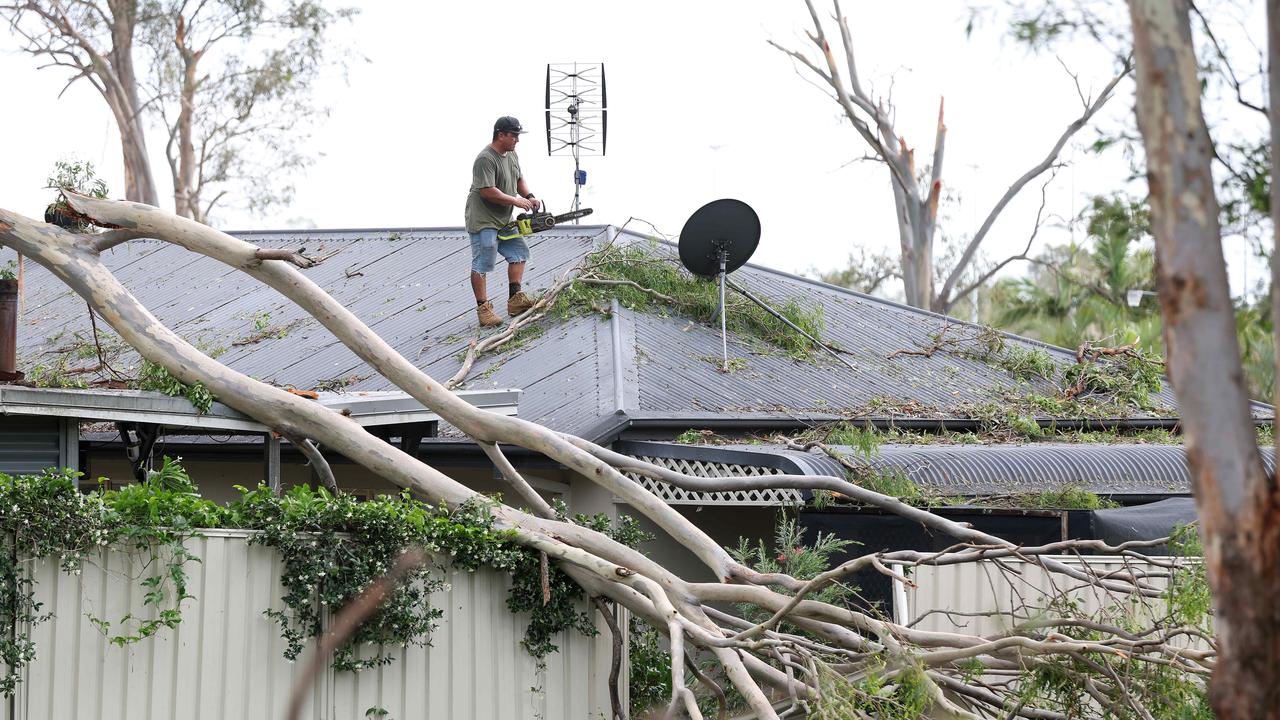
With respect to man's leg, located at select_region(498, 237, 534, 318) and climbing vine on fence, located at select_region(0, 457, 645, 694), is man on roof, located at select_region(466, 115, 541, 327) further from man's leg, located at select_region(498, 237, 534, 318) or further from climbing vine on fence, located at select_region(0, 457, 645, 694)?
climbing vine on fence, located at select_region(0, 457, 645, 694)

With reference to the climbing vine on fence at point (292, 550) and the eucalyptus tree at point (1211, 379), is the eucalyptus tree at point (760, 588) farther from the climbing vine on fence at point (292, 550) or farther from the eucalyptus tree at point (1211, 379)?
the eucalyptus tree at point (1211, 379)

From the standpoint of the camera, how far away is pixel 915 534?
7.85 metres

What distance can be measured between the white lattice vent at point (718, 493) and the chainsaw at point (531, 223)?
3020 mm

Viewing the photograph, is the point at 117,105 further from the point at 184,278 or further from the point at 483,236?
the point at 483,236

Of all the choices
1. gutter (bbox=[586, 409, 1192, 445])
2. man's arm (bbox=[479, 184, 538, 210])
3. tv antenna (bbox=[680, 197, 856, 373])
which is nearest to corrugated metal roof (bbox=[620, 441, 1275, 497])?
gutter (bbox=[586, 409, 1192, 445])

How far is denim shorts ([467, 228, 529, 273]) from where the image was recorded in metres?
11.7

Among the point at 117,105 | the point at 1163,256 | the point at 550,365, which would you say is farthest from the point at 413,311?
the point at 117,105

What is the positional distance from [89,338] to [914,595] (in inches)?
390

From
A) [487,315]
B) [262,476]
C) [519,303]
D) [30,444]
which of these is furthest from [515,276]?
[30,444]

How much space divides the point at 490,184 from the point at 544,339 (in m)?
1.39

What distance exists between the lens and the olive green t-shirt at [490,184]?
36.7 ft

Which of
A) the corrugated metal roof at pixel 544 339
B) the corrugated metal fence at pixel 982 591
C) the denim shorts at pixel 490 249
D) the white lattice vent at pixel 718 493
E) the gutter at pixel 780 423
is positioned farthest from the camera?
the denim shorts at pixel 490 249

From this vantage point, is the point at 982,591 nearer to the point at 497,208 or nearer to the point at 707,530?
the point at 707,530

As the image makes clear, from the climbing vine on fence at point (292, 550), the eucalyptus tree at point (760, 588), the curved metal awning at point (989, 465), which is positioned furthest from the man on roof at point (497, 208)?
the climbing vine on fence at point (292, 550)
